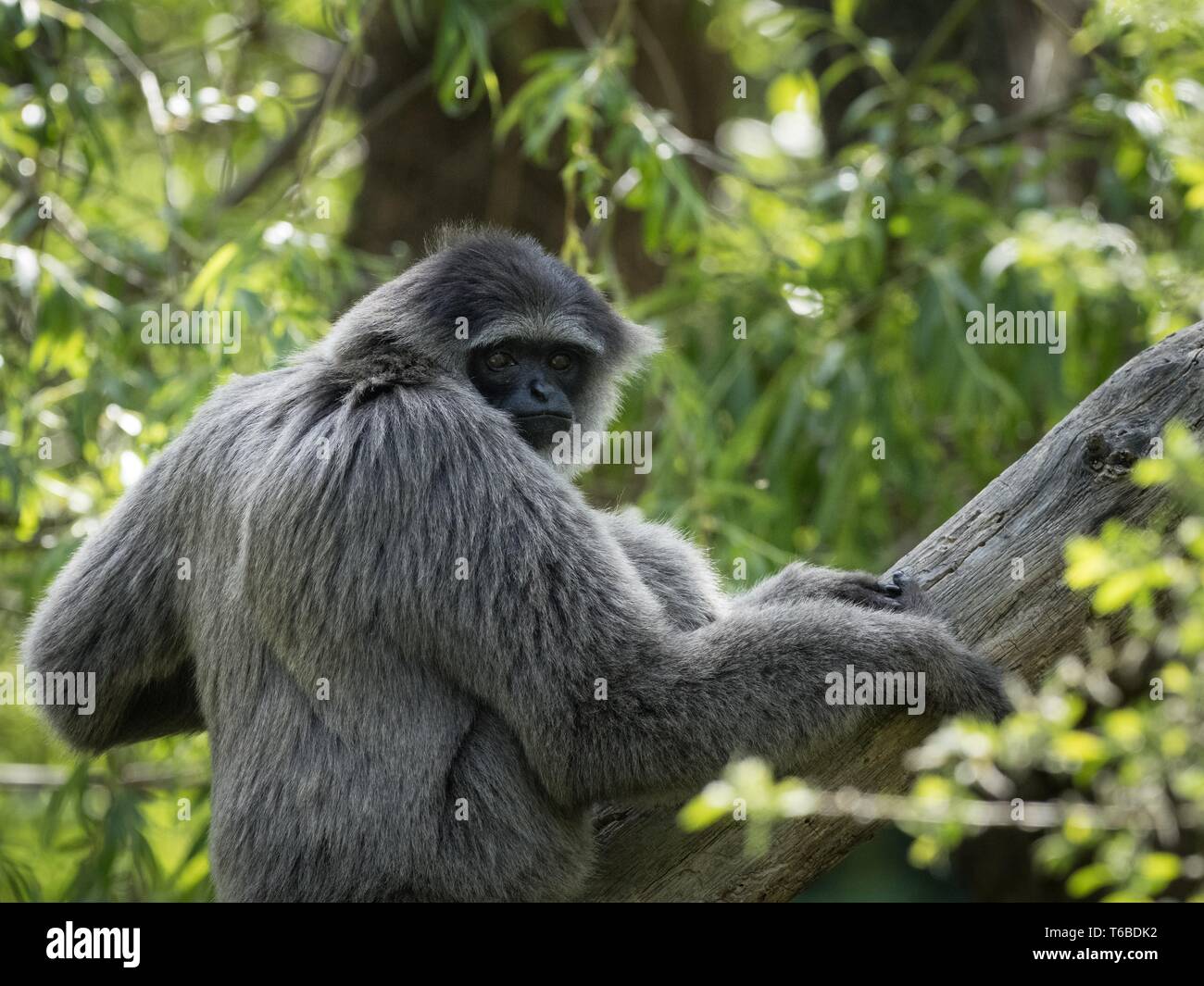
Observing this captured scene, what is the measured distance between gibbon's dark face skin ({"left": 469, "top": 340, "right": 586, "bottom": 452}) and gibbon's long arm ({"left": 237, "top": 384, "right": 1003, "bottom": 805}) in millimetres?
803

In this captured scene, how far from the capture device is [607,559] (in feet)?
18.7

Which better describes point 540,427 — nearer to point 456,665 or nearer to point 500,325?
point 500,325

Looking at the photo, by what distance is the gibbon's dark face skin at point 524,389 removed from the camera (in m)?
6.62

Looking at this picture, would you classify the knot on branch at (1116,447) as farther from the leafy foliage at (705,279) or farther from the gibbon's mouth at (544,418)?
the leafy foliage at (705,279)

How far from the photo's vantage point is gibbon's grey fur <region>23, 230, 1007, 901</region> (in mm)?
5516

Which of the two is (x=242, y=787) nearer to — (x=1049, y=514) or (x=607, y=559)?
(x=607, y=559)

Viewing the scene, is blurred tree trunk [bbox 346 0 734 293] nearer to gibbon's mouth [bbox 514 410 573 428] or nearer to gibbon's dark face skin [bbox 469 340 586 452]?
gibbon's dark face skin [bbox 469 340 586 452]

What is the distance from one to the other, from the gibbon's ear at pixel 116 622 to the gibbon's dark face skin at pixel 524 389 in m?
1.52

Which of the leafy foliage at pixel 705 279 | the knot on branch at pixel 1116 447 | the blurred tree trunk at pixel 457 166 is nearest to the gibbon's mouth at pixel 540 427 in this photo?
the knot on branch at pixel 1116 447

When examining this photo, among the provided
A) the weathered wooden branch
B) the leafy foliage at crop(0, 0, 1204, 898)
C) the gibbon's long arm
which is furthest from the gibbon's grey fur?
the leafy foliage at crop(0, 0, 1204, 898)

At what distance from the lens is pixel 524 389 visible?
6.67 metres

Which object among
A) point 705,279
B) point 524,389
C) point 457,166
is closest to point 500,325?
point 524,389
